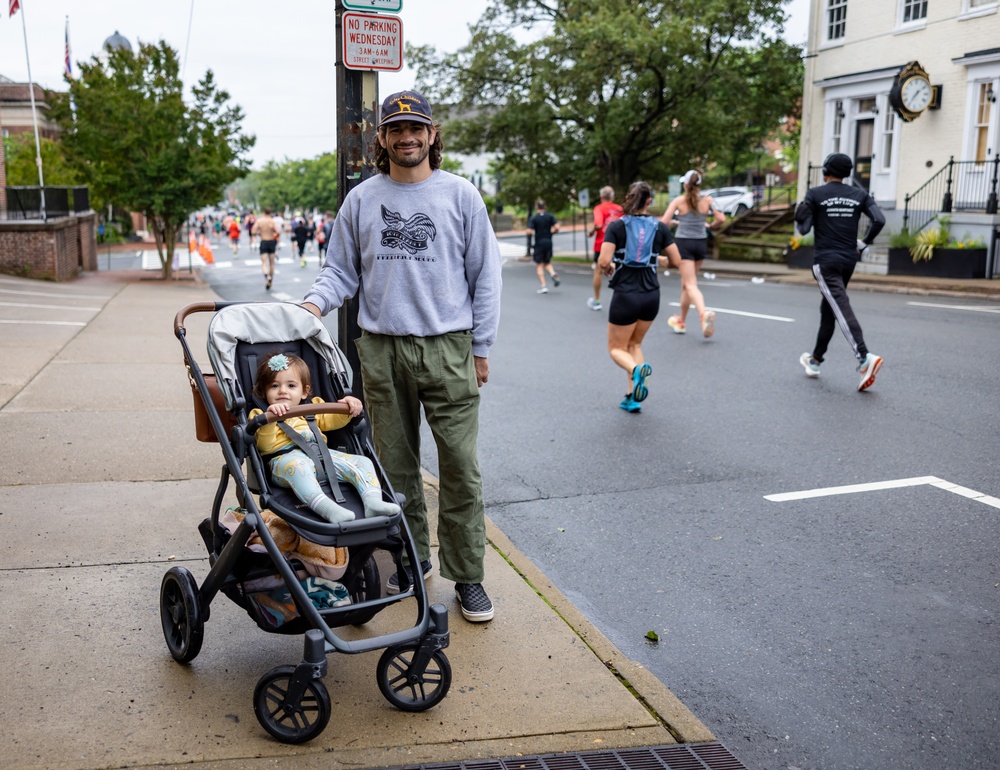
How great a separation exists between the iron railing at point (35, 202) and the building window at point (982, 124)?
22883 mm

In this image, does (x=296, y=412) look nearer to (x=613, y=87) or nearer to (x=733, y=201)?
(x=613, y=87)

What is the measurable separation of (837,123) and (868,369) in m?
21.5

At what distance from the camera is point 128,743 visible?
10.1 feet

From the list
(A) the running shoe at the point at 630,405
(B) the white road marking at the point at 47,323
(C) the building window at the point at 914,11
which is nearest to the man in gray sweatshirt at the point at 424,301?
(A) the running shoe at the point at 630,405

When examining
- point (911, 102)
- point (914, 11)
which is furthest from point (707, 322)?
point (914, 11)

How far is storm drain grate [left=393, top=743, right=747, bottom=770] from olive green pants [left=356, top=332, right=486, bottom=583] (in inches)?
43.4

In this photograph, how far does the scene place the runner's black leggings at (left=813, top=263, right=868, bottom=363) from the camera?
884 cm

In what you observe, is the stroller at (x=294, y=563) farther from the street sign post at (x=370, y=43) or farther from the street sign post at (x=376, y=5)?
the street sign post at (x=376, y=5)

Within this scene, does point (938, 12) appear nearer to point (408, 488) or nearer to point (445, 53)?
point (445, 53)

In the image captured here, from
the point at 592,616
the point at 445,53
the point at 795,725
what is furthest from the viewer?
the point at 445,53

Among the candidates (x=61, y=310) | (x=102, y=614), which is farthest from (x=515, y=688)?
(x=61, y=310)

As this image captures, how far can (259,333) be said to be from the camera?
12.2ft

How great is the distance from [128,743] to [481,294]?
2054 mm

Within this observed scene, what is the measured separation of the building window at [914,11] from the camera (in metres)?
24.5
